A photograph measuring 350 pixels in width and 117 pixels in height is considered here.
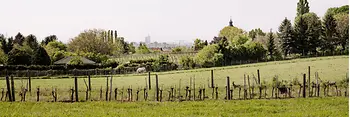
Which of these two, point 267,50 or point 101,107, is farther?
point 267,50

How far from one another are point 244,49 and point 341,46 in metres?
16.8

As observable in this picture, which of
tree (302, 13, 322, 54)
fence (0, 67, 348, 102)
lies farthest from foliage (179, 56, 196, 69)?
fence (0, 67, 348, 102)

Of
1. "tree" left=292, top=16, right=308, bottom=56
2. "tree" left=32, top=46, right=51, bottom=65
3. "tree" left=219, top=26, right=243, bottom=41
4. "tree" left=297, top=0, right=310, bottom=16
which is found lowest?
"tree" left=32, top=46, right=51, bottom=65

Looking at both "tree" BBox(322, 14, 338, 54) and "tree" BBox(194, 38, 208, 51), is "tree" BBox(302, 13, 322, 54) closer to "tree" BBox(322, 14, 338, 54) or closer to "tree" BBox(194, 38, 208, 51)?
"tree" BBox(322, 14, 338, 54)

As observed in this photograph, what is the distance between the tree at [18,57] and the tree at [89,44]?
24156 millimetres

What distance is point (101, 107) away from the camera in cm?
1578

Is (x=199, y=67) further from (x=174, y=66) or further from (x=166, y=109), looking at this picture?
(x=166, y=109)

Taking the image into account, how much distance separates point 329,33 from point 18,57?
157ft

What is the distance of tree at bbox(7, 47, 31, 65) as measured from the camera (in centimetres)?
5088

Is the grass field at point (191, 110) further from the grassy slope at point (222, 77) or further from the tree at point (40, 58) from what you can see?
the tree at point (40, 58)

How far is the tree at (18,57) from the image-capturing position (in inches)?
2003

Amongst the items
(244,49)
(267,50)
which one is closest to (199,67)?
(244,49)

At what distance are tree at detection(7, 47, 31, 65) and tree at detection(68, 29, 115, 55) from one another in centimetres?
2416

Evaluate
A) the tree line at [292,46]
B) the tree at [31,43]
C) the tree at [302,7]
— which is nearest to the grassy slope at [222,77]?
the tree line at [292,46]
